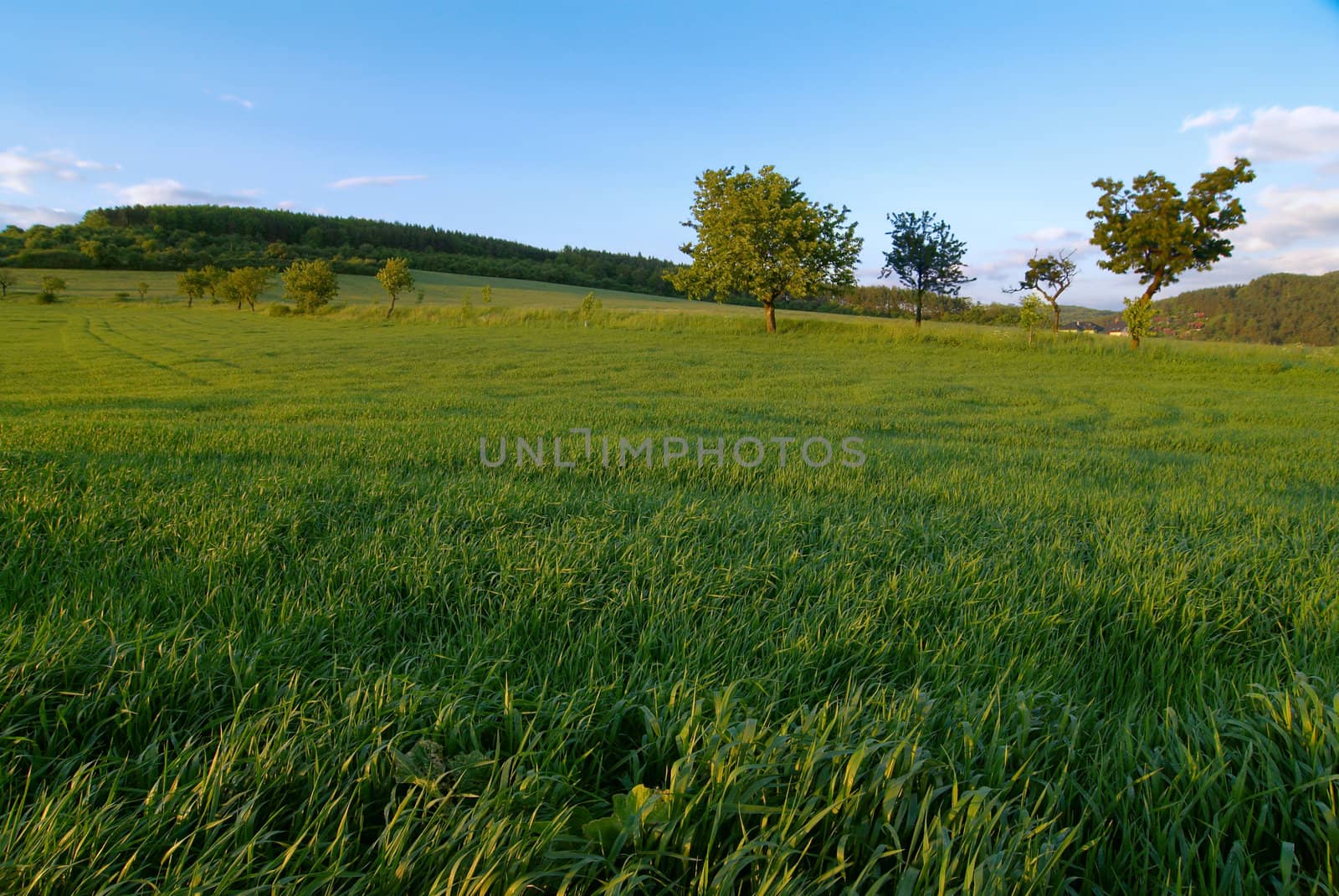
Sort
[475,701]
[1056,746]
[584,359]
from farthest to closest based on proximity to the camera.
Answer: [584,359], [475,701], [1056,746]

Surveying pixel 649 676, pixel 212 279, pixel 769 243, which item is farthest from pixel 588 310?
pixel 212 279

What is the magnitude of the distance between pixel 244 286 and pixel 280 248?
115 ft

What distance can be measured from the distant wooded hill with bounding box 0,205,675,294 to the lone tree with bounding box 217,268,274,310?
20.2 meters

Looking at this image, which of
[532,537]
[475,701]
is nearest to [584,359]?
[532,537]

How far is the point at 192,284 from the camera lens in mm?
65188

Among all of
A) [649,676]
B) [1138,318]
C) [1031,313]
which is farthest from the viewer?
[1031,313]

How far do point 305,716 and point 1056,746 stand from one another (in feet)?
6.65

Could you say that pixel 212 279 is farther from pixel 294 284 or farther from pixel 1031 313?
pixel 1031 313

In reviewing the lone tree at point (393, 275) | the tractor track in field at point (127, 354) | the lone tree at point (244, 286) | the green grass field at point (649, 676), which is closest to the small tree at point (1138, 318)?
the green grass field at point (649, 676)

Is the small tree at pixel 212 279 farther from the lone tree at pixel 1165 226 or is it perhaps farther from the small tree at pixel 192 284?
the lone tree at pixel 1165 226

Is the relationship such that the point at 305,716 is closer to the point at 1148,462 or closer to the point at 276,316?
the point at 1148,462

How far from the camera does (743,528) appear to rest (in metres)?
3.37

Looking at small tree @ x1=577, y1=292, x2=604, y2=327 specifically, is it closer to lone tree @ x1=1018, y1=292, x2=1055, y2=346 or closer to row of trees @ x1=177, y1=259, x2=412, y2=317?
row of trees @ x1=177, y1=259, x2=412, y2=317

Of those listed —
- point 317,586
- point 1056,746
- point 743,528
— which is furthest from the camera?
point 743,528
